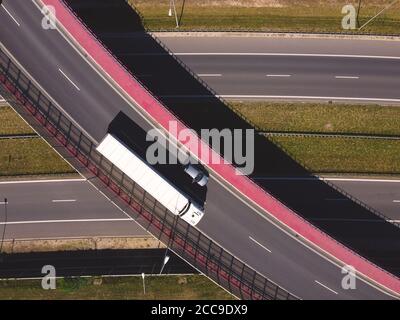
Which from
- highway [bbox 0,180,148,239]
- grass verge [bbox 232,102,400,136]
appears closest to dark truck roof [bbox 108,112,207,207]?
highway [bbox 0,180,148,239]

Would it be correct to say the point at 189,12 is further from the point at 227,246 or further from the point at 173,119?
the point at 227,246

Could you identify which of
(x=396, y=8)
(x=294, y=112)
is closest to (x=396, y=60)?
(x=396, y=8)

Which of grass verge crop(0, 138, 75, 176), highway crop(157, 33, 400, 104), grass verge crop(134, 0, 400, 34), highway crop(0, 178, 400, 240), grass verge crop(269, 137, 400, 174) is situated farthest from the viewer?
grass verge crop(134, 0, 400, 34)

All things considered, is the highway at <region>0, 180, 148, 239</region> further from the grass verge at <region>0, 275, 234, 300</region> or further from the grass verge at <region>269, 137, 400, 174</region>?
the grass verge at <region>269, 137, 400, 174</region>

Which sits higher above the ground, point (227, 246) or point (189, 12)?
point (189, 12)

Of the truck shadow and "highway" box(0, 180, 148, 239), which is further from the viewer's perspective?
the truck shadow
